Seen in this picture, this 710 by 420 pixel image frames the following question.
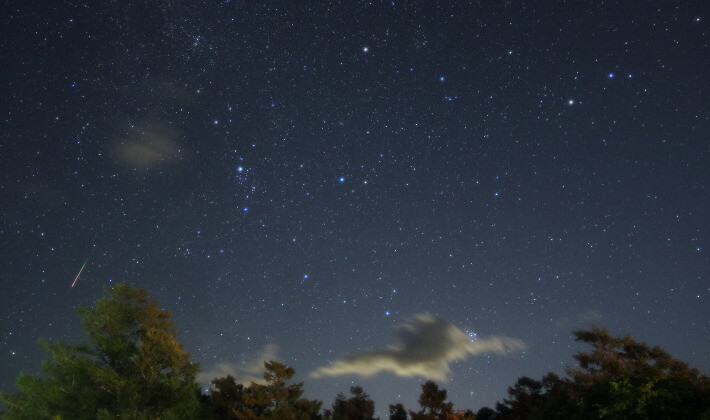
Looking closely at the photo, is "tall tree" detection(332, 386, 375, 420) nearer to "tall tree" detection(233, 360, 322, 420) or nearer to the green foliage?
"tall tree" detection(233, 360, 322, 420)

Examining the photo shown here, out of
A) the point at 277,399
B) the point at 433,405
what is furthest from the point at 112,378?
the point at 433,405

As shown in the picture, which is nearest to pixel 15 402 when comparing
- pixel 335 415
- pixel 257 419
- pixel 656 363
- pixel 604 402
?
pixel 257 419

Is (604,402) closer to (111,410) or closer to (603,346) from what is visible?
(603,346)

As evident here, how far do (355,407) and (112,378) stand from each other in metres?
15.3

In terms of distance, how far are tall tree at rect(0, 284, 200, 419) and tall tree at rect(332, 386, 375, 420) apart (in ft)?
32.9

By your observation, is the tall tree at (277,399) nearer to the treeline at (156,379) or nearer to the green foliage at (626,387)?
the treeline at (156,379)

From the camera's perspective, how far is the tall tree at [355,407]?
1128 inches

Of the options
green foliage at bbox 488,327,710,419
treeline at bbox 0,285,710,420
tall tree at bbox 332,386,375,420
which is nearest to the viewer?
green foliage at bbox 488,327,710,419

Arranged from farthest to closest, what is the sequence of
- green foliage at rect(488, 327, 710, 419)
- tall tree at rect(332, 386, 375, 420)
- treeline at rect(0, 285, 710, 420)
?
tall tree at rect(332, 386, 375, 420) → treeline at rect(0, 285, 710, 420) → green foliage at rect(488, 327, 710, 419)

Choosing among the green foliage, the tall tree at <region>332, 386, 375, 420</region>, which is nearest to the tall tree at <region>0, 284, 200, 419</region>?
the tall tree at <region>332, 386, 375, 420</region>

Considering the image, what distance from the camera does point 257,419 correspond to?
2294 centimetres

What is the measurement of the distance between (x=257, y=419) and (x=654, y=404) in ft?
61.0

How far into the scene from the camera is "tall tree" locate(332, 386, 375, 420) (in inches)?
1128

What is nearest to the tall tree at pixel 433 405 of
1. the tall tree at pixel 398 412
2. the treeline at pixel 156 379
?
the treeline at pixel 156 379
